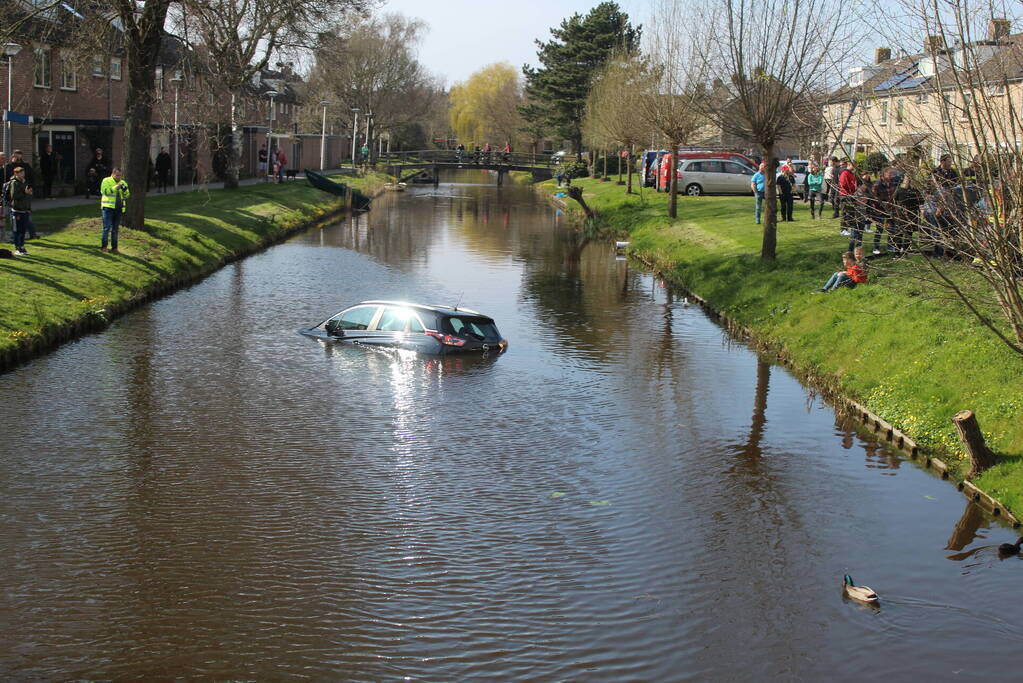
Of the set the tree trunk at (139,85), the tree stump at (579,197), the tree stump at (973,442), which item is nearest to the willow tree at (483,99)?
the tree stump at (579,197)

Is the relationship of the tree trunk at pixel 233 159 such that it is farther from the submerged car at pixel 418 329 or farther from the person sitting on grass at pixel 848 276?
the person sitting on grass at pixel 848 276

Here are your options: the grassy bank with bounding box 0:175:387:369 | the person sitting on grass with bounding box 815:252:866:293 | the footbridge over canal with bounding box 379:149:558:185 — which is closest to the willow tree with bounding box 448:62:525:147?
the footbridge over canal with bounding box 379:149:558:185

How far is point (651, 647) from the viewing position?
32.5 feet

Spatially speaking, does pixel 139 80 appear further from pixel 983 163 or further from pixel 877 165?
pixel 983 163

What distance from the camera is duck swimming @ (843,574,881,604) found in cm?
1063

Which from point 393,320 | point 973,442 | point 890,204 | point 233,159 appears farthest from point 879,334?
point 233,159

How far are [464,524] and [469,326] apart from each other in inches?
339

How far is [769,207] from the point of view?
27.3 metres

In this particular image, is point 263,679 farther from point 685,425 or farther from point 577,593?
point 685,425

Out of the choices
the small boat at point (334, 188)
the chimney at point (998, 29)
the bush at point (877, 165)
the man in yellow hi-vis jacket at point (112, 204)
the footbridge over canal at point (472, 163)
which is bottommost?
the man in yellow hi-vis jacket at point (112, 204)

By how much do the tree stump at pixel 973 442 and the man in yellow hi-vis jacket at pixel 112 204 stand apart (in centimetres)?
2027

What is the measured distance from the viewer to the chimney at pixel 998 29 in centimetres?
1121

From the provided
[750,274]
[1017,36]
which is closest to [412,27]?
[750,274]

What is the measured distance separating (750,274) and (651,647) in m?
18.6
